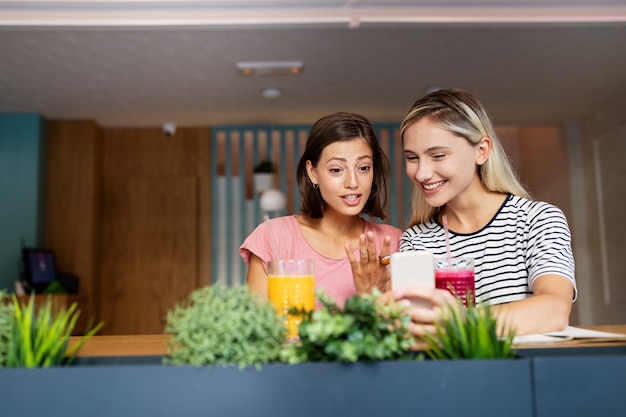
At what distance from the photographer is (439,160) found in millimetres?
1575

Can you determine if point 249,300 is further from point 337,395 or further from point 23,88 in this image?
point 23,88

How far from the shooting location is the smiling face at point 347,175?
1812mm

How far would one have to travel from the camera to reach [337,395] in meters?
0.84

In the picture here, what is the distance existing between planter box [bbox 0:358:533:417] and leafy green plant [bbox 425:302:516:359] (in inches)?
1.4

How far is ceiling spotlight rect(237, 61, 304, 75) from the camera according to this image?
14.8 ft

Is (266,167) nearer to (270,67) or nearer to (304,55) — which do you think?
(270,67)

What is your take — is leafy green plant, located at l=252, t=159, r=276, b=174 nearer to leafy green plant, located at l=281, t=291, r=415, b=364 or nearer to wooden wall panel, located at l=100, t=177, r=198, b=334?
wooden wall panel, located at l=100, t=177, r=198, b=334

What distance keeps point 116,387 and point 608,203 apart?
235 inches

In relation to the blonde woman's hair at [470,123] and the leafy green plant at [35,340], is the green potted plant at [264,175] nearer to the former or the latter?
the blonde woman's hair at [470,123]

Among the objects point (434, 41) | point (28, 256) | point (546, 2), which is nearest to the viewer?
point (546, 2)

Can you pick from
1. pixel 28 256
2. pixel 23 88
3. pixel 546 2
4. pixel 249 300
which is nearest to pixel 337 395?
pixel 249 300

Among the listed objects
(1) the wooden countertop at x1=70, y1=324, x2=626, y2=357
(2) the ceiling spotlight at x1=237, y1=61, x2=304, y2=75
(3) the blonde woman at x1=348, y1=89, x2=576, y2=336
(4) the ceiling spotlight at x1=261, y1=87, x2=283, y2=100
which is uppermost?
(4) the ceiling spotlight at x1=261, y1=87, x2=283, y2=100

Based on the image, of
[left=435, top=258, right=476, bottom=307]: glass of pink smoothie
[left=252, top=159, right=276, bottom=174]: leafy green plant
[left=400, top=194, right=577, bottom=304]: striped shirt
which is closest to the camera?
[left=435, top=258, right=476, bottom=307]: glass of pink smoothie

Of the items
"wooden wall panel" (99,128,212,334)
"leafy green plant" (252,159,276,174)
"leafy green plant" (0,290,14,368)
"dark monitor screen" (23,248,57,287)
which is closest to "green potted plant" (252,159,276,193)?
"leafy green plant" (252,159,276,174)
